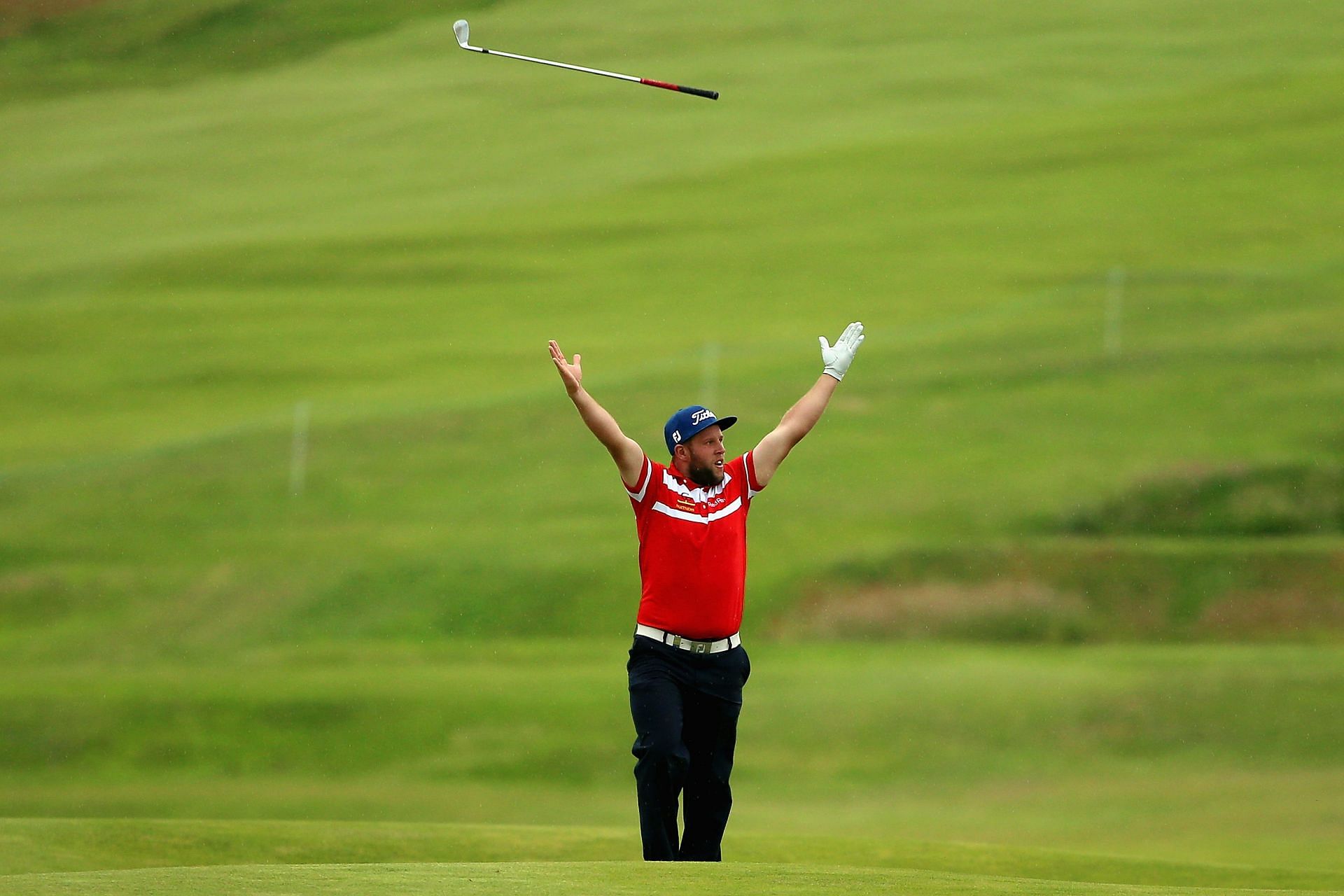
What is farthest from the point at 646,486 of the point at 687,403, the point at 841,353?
the point at 687,403

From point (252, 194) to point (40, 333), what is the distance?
997cm

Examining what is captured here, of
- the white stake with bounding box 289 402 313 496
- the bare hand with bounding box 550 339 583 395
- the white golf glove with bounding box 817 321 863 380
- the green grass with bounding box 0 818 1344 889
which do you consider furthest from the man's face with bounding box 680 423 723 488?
the white stake with bounding box 289 402 313 496

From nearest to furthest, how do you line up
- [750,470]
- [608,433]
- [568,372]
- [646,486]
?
[608,433] < [646,486] < [568,372] < [750,470]

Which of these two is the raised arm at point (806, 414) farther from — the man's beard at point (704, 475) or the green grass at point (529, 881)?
the green grass at point (529, 881)

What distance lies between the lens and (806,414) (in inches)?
359

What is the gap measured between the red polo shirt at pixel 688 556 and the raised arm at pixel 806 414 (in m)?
0.32

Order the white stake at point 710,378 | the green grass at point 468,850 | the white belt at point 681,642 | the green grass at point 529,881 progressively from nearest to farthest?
the green grass at point 529,881 → the white belt at point 681,642 → the green grass at point 468,850 → the white stake at point 710,378

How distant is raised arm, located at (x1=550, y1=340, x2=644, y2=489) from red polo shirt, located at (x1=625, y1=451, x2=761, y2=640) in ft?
0.22

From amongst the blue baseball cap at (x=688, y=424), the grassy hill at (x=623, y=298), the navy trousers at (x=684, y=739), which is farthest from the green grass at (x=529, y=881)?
the grassy hill at (x=623, y=298)

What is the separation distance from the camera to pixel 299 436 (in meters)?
26.4

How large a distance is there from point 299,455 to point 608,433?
18.2 meters

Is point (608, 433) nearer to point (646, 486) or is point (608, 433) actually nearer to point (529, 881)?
point (646, 486)

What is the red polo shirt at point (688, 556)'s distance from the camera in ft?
27.9

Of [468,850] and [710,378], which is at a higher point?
[710,378]
